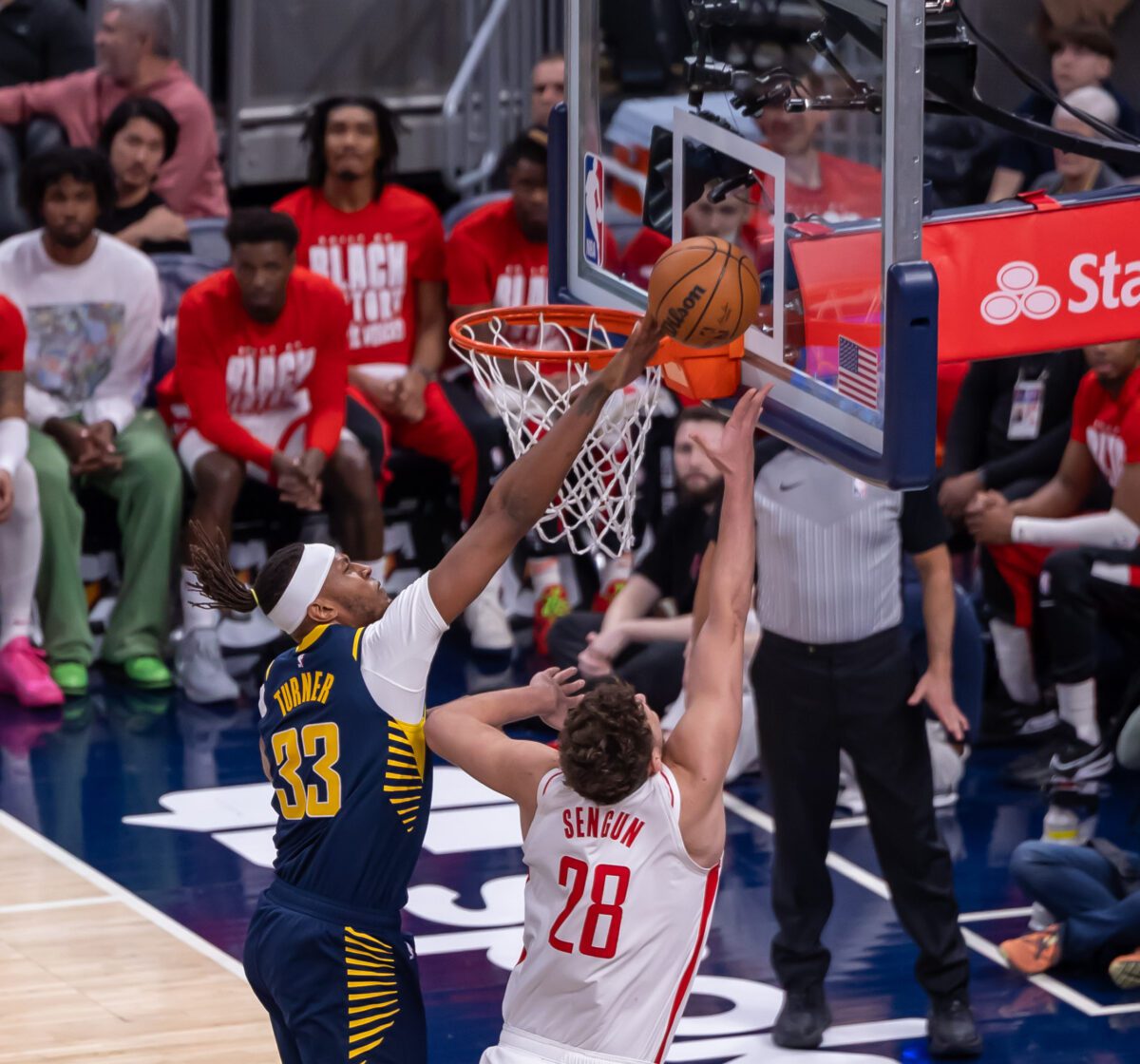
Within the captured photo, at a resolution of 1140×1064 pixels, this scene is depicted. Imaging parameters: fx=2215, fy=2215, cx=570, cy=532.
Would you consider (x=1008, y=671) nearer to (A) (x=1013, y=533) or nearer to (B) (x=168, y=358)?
(A) (x=1013, y=533)

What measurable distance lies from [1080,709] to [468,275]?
3.55 m

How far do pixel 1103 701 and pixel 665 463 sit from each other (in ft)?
8.48

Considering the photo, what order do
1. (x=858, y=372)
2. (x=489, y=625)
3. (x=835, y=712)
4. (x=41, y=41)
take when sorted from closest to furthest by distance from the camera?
(x=858, y=372) < (x=835, y=712) < (x=489, y=625) < (x=41, y=41)

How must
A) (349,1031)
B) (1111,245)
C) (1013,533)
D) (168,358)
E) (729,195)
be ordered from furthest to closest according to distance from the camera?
(168,358)
(1013,533)
(729,195)
(1111,245)
(349,1031)

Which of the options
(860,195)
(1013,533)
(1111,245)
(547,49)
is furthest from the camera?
(547,49)

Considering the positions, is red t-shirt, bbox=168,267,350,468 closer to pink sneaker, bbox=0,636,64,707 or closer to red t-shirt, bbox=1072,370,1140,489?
pink sneaker, bbox=0,636,64,707

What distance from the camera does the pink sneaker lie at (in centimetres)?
905

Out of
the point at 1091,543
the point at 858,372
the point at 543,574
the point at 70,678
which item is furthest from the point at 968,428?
the point at 858,372

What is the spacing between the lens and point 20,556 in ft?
29.8

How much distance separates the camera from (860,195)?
7.51 meters

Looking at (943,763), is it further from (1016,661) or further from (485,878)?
(485,878)

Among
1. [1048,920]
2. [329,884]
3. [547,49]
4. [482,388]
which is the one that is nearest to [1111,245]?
[482,388]

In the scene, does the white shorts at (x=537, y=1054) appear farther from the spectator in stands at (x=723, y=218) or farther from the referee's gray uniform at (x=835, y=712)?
the referee's gray uniform at (x=835, y=712)

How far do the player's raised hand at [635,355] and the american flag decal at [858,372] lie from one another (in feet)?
1.52
